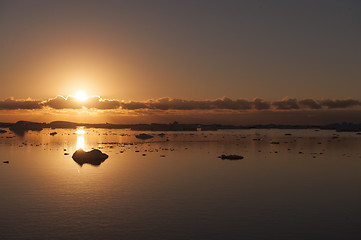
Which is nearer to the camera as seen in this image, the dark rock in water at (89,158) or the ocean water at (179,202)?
the ocean water at (179,202)

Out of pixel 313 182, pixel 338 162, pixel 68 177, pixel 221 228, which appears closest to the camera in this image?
pixel 221 228

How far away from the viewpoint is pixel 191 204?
17.2 metres

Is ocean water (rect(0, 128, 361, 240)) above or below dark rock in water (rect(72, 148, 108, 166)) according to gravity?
below

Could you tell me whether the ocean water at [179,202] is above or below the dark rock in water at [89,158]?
below

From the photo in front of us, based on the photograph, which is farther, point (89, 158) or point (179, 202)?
point (89, 158)

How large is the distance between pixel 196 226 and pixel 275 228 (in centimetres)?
288

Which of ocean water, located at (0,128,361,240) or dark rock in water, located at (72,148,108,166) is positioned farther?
dark rock in water, located at (72,148,108,166)

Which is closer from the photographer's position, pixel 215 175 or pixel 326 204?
pixel 326 204

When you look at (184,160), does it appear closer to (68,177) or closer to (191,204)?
(68,177)

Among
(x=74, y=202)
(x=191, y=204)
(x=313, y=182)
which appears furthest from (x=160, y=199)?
(x=313, y=182)

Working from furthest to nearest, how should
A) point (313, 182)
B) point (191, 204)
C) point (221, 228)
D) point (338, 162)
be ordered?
point (338, 162) < point (313, 182) < point (191, 204) < point (221, 228)

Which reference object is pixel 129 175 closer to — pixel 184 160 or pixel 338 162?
pixel 184 160

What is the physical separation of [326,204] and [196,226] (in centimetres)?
753

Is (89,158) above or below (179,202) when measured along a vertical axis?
above
